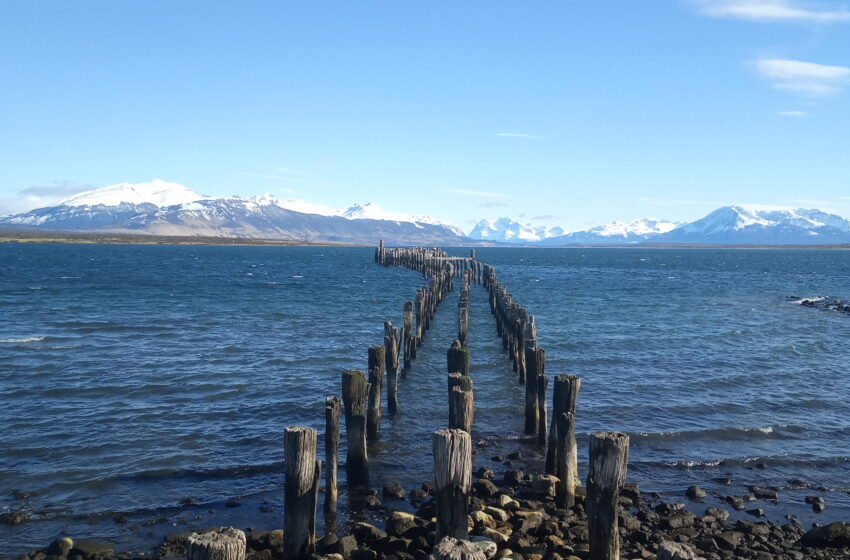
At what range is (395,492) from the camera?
12.1 meters

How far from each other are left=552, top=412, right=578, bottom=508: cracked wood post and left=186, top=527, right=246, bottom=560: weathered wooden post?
6430 mm

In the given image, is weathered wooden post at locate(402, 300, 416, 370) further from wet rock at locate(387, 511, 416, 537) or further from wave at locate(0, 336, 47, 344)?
wave at locate(0, 336, 47, 344)

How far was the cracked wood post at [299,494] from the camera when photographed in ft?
30.7

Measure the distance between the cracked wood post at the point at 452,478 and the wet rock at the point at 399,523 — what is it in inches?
47.0

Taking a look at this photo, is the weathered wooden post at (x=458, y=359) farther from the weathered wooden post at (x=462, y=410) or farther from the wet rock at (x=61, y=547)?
the wet rock at (x=61, y=547)

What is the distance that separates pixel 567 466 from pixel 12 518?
8918 millimetres

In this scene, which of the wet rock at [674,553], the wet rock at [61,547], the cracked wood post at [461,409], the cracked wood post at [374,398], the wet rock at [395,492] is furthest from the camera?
the cracked wood post at [374,398]

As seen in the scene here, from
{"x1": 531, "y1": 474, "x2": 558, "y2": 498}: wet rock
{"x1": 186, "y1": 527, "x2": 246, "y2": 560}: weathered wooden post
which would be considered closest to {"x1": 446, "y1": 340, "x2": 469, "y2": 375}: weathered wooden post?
{"x1": 531, "y1": 474, "x2": 558, "y2": 498}: wet rock

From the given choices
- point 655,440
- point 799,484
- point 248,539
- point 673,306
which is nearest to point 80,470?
point 248,539

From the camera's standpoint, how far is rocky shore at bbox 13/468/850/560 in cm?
959

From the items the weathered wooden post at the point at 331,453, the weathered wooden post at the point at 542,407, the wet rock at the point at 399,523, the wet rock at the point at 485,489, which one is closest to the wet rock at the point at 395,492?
the weathered wooden post at the point at 331,453

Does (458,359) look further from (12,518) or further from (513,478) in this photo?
(12,518)

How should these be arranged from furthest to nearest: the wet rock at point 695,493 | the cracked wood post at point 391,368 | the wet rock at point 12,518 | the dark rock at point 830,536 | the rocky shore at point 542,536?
the cracked wood post at point 391,368, the wet rock at point 695,493, the wet rock at point 12,518, the dark rock at point 830,536, the rocky shore at point 542,536

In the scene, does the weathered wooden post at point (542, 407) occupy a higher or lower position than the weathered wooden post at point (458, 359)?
lower
